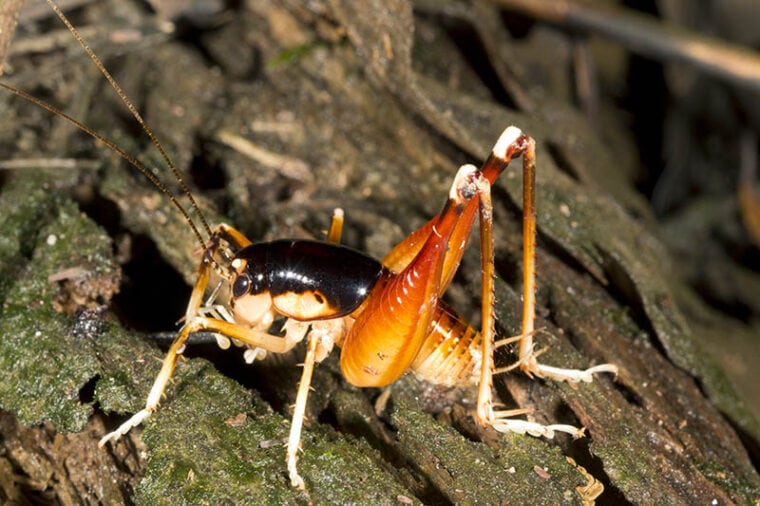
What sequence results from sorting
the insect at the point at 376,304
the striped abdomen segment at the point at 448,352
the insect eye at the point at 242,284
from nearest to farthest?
the insect at the point at 376,304 < the striped abdomen segment at the point at 448,352 < the insect eye at the point at 242,284

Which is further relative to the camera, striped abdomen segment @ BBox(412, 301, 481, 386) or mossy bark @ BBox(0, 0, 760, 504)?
striped abdomen segment @ BBox(412, 301, 481, 386)

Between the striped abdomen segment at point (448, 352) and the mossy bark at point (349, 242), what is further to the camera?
the striped abdomen segment at point (448, 352)

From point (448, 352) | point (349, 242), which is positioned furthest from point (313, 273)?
point (349, 242)

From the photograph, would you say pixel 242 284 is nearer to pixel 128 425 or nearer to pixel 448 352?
pixel 128 425

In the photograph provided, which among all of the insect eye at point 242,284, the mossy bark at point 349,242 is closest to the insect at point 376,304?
the insect eye at point 242,284

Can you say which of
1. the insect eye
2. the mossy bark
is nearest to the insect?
the insect eye

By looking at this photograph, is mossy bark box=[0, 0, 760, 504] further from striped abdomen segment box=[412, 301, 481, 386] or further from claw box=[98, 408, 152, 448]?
striped abdomen segment box=[412, 301, 481, 386]

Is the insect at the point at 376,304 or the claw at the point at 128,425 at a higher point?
the insect at the point at 376,304

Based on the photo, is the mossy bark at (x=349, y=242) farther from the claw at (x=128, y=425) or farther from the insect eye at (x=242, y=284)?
the insect eye at (x=242, y=284)
